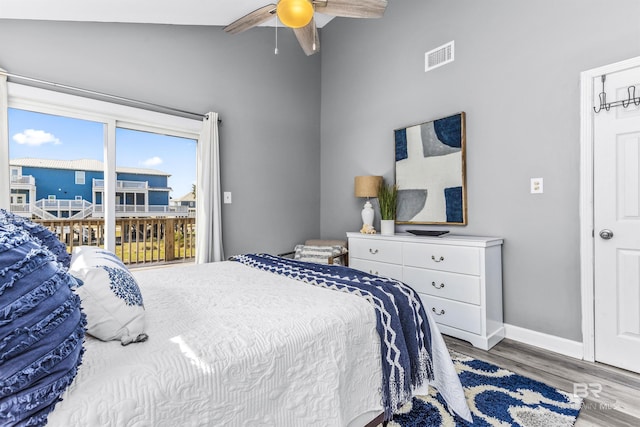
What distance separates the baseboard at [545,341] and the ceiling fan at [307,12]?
2.63 metres

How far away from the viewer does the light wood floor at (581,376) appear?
5.30 feet

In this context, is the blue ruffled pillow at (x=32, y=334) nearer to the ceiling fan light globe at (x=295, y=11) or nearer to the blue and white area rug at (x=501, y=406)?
the blue and white area rug at (x=501, y=406)

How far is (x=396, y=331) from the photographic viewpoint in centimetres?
141

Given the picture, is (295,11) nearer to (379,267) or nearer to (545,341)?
(379,267)

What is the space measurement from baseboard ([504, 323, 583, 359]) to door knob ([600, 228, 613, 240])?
2.51ft

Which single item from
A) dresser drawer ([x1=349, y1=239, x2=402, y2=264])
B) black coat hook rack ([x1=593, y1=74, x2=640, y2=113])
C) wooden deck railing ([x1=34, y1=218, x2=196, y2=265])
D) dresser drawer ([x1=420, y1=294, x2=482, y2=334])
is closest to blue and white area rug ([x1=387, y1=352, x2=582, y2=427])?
dresser drawer ([x1=420, y1=294, x2=482, y2=334])

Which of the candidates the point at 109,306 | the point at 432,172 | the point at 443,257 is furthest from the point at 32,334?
the point at 432,172

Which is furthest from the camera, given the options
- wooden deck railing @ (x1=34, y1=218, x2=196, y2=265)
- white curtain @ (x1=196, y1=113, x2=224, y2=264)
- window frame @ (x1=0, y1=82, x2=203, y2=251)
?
white curtain @ (x1=196, y1=113, x2=224, y2=264)

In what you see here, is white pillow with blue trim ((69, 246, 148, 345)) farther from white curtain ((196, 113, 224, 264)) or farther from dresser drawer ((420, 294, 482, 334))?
white curtain ((196, 113, 224, 264))

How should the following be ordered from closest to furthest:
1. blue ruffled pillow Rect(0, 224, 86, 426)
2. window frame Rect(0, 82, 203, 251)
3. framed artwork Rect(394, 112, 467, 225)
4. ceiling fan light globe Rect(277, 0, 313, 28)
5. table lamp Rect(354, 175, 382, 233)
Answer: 1. blue ruffled pillow Rect(0, 224, 86, 426)
2. ceiling fan light globe Rect(277, 0, 313, 28)
3. window frame Rect(0, 82, 203, 251)
4. framed artwork Rect(394, 112, 467, 225)
5. table lamp Rect(354, 175, 382, 233)

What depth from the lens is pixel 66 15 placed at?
2461mm

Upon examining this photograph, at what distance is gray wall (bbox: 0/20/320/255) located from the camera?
256 cm

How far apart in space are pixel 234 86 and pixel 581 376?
12.6 ft

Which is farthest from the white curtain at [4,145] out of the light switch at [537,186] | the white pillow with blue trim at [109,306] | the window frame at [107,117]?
the light switch at [537,186]
